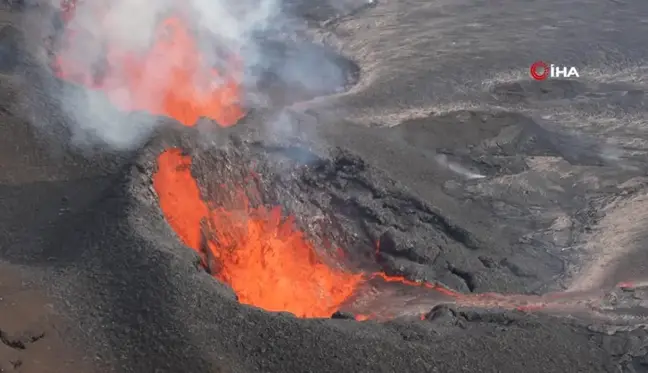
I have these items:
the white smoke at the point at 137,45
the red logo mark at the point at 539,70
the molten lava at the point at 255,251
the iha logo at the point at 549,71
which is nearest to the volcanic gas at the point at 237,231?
the molten lava at the point at 255,251

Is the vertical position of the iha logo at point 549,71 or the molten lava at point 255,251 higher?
the iha logo at point 549,71

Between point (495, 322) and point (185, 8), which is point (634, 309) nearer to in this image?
point (495, 322)

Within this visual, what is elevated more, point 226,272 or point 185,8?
point 185,8

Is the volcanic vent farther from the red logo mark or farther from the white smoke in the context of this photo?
the red logo mark

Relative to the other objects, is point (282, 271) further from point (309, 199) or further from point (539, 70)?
point (539, 70)

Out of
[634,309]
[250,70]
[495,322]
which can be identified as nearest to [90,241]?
[495,322]

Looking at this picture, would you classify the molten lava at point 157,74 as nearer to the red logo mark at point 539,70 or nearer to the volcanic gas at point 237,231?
the volcanic gas at point 237,231
